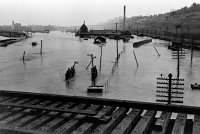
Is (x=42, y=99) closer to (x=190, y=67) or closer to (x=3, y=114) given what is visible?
(x=3, y=114)

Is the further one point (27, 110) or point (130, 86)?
point (130, 86)

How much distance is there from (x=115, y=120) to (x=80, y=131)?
1.77m

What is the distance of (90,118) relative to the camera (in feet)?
36.7

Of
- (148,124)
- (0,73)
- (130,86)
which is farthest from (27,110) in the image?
(0,73)

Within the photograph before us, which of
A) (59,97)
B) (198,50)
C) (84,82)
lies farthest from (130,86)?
(198,50)

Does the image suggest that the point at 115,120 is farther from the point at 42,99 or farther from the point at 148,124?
the point at 42,99

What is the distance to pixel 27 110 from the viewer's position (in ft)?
41.4

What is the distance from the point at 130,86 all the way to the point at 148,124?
65.4 feet

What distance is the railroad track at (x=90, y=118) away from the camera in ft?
33.1

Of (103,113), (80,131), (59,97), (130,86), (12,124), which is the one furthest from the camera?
(130,86)

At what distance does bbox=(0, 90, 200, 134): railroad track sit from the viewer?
1009 cm

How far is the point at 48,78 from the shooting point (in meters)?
35.6

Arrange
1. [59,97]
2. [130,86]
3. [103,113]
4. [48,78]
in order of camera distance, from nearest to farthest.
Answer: [103,113], [59,97], [130,86], [48,78]

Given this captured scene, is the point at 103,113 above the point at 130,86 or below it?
above
